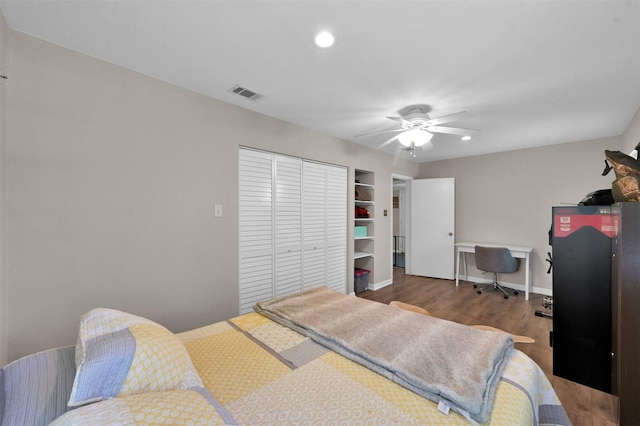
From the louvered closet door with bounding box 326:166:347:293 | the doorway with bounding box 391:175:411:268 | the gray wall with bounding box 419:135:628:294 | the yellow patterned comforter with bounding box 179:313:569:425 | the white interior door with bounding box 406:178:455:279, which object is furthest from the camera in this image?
the doorway with bounding box 391:175:411:268

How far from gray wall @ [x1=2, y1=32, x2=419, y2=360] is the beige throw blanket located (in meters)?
0.85

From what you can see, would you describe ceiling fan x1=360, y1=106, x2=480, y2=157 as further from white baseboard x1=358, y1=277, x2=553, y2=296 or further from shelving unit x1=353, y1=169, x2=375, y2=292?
white baseboard x1=358, y1=277, x2=553, y2=296

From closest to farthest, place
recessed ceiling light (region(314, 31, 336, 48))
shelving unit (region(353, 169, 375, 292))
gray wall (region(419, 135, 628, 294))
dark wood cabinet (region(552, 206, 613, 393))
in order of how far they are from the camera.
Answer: recessed ceiling light (region(314, 31, 336, 48)) < dark wood cabinet (region(552, 206, 613, 393)) < gray wall (region(419, 135, 628, 294)) < shelving unit (region(353, 169, 375, 292))

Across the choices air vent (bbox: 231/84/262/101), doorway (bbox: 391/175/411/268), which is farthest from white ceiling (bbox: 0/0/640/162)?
doorway (bbox: 391/175/411/268)

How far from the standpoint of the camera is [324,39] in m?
1.62

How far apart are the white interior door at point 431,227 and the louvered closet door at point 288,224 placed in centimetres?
293

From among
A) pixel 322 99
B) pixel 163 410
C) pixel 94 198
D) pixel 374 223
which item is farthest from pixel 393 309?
pixel 374 223

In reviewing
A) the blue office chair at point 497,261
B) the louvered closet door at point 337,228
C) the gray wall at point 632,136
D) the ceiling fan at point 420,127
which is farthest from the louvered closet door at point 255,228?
the gray wall at point 632,136

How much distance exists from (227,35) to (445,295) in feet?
13.8

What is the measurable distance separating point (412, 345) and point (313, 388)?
1.93ft

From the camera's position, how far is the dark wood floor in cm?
180

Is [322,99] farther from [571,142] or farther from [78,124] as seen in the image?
[571,142]

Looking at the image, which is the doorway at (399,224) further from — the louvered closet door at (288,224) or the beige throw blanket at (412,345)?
the beige throw blanket at (412,345)

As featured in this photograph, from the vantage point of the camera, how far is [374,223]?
4332mm
